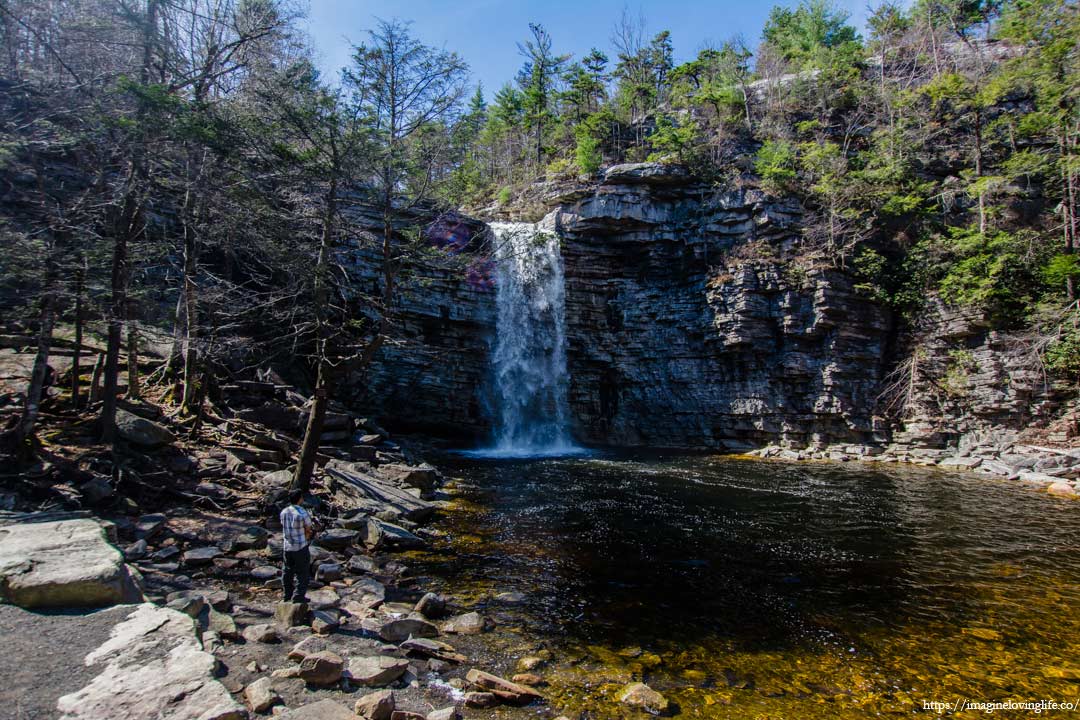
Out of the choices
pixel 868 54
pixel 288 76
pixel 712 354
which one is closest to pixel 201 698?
pixel 288 76

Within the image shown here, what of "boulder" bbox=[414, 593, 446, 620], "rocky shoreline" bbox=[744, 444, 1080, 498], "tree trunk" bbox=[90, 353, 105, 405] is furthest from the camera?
"rocky shoreline" bbox=[744, 444, 1080, 498]

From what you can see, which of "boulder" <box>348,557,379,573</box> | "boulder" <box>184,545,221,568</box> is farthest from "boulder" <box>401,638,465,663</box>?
"boulder" <box>184,545,221,568</box>

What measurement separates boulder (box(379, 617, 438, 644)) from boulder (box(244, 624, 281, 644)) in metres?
1.13

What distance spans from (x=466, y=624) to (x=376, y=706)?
2306 millimetres

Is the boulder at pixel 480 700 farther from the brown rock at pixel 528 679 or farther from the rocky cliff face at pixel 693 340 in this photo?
the rocky cliff face at pixel 693 340

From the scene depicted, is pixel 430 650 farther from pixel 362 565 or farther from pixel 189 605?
pixel 362 565

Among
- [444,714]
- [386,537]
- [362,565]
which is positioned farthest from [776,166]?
[444,714]

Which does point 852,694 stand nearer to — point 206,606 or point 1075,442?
point 206,606

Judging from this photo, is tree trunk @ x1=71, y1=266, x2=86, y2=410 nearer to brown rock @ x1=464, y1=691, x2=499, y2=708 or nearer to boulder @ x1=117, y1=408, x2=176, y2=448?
boulder @ x1=117, y1=408, x2=176, y2=448

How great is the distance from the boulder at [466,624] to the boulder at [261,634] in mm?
1937

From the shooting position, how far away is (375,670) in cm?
489

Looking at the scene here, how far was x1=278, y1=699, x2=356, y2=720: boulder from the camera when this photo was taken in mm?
3805

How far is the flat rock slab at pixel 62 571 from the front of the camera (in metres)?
4.68

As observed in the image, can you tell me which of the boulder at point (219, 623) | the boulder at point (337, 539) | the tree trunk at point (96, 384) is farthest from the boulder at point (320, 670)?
the tree trunk at point (96, 384)
